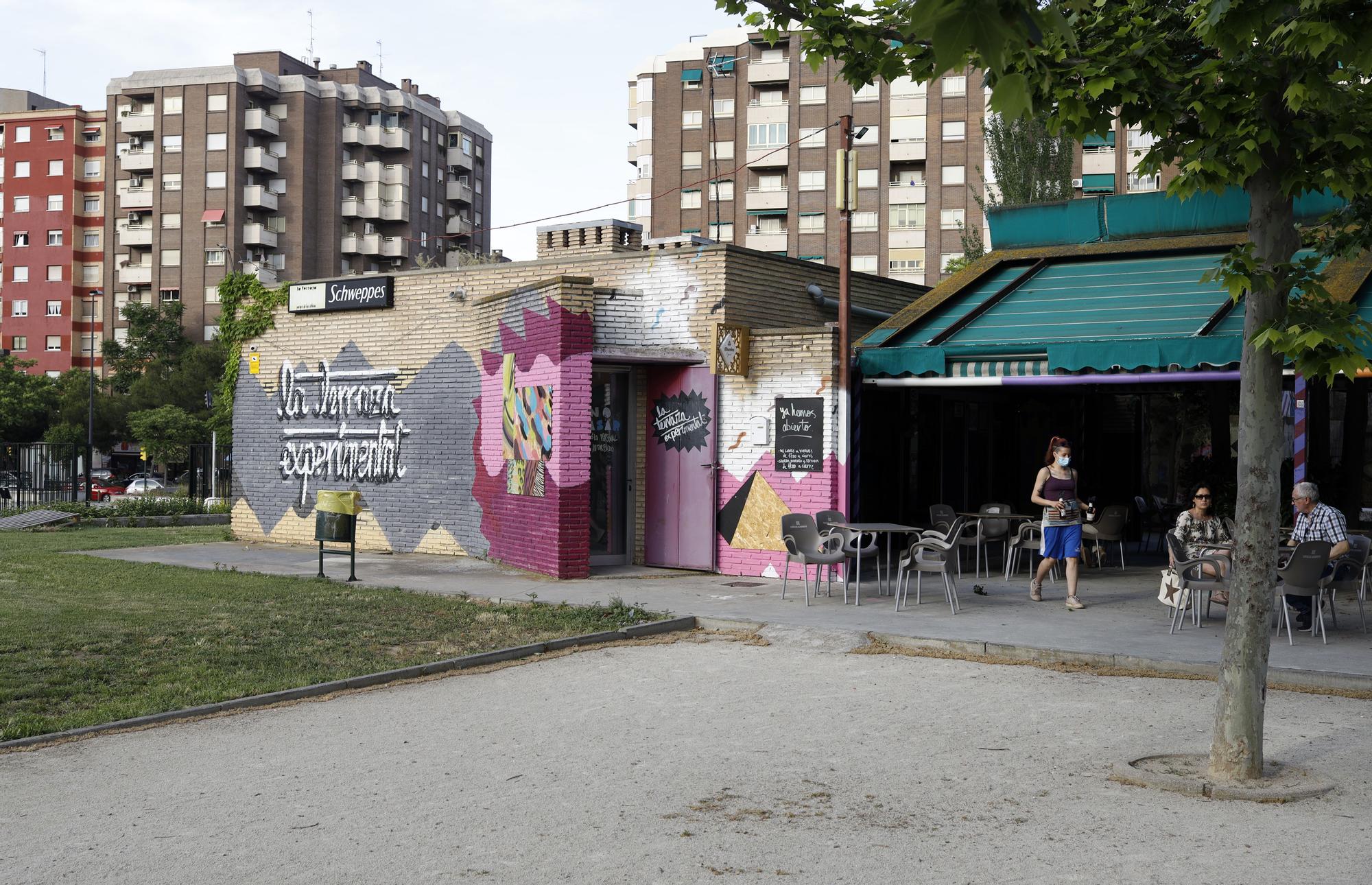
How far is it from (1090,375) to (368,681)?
836 centimetres

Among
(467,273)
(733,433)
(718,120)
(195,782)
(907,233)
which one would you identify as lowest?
(195,782)

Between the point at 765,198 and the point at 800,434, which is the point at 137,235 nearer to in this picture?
the point at 765,198

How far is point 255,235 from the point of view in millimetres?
73375

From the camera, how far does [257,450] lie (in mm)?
20312

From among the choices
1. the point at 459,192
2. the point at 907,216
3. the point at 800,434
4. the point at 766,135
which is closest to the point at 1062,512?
the point at 800,434

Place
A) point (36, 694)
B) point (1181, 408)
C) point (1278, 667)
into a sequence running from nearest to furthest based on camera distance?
point (36, 694), point (1278, 667), point (1181, 408)

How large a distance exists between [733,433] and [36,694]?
8.92m

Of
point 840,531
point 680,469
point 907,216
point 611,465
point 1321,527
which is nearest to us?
point 1321,527

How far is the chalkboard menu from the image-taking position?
48.1 ft

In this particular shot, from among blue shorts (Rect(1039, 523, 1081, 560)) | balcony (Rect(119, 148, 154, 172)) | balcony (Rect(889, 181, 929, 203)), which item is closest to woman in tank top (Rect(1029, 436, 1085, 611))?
blue shorts (Rect(1039, 523, 1081, 560))

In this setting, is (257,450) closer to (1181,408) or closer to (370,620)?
(370,620)

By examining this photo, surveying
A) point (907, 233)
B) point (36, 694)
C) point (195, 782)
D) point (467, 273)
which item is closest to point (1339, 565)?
point (195, 782)

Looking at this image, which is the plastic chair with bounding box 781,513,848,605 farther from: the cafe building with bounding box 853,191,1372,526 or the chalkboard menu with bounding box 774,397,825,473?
the cafe building with bounding box 853,191,1372,526

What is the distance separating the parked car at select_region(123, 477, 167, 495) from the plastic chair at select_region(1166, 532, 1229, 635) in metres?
40.4
